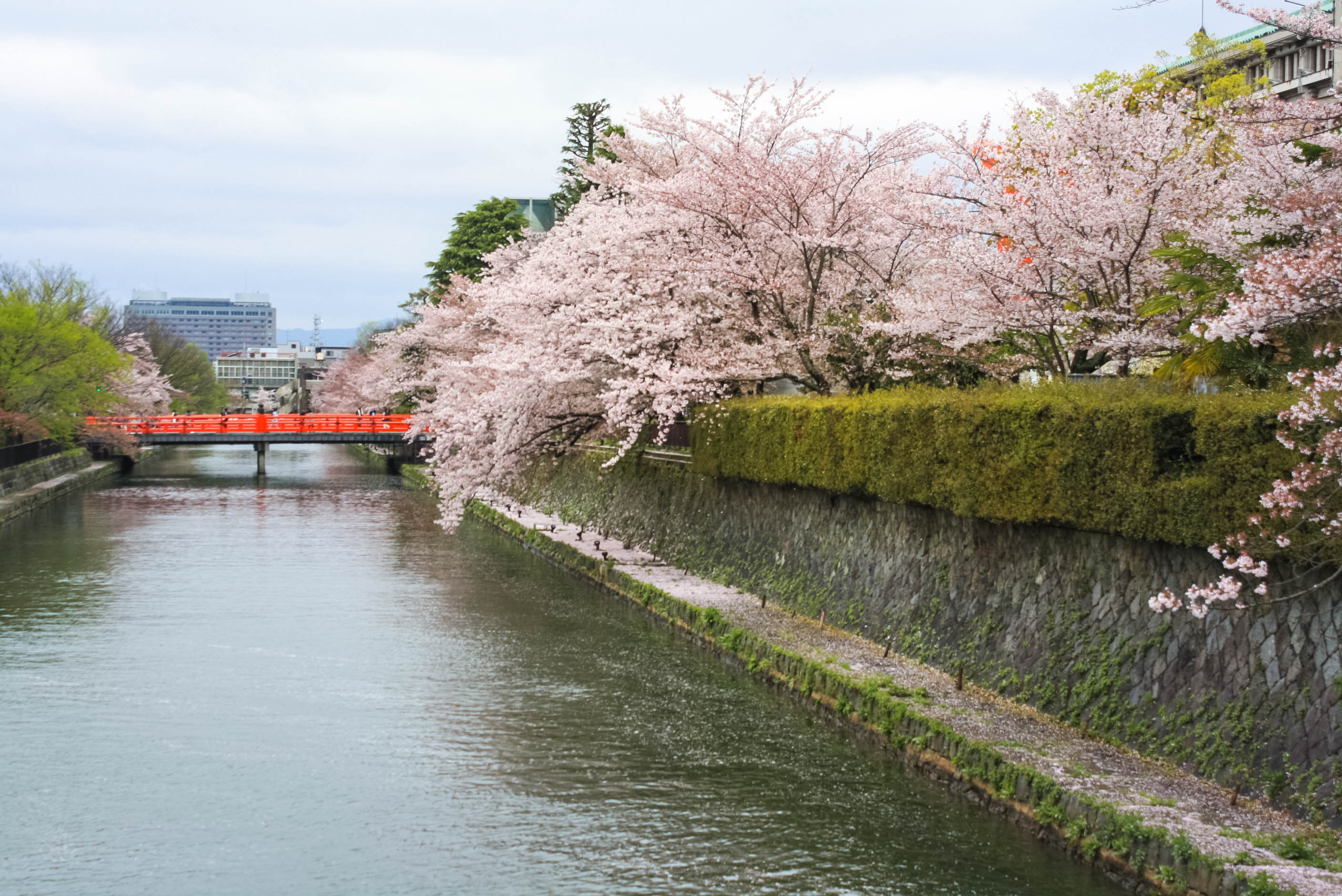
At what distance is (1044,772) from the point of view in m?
9.98

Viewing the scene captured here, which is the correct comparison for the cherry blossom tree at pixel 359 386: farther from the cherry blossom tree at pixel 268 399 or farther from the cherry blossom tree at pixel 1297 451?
the cherry blossom tree at pixel 1297 451

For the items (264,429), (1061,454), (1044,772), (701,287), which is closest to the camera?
(1044,772)

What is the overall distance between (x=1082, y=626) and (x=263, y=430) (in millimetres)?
56428

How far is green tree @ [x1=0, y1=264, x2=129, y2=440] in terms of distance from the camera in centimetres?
4522

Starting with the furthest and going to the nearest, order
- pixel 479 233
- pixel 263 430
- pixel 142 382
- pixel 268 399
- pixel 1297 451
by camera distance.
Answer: pixel 268 399, pixel 142 382, pixel 263 430, pixel 479 233, pixel 1297 451

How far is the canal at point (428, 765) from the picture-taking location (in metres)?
9.36

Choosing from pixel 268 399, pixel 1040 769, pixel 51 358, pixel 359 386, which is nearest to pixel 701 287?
pixel 1040 769

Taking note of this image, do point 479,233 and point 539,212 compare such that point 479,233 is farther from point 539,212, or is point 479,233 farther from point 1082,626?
point 1082,626

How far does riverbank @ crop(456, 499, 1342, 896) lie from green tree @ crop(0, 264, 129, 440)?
121 feet

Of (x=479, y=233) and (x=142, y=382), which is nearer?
(x=479, y=233)

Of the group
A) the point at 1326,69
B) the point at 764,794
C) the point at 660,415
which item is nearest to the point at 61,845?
the point at 764,794

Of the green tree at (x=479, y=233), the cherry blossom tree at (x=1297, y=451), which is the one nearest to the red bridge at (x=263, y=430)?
the green tree at (x=479, y=233)

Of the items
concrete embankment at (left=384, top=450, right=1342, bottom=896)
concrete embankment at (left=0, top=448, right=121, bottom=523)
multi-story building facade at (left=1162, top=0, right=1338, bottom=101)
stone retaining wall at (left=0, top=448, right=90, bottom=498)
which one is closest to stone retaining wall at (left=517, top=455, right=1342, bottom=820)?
concrete embankment at (left=384, top=450, right=1342, bottom=896)

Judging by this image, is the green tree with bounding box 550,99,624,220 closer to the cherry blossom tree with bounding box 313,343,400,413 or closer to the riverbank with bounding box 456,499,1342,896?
the cherry blossom tree with bounding box 313,343,400,413
